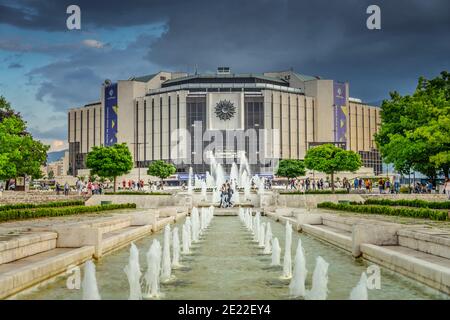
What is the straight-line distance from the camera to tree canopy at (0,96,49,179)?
4141cm

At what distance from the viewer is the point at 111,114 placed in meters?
127

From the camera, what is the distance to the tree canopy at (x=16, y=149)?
41406mm

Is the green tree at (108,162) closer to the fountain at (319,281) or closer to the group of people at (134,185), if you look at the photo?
the group of people at (134,185)

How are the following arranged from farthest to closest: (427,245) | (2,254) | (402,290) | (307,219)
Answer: (307,219) → (427,245) → (2,254) → (402,290)

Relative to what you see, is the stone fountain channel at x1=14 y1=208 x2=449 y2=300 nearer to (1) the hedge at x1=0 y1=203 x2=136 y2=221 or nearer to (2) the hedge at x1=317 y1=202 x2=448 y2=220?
(2) the hedge at x1=317 y1=202 x2=448 y2=220

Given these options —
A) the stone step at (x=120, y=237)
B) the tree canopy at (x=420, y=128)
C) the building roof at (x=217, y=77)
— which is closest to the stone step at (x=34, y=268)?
the stone step at (x=120, y=237)

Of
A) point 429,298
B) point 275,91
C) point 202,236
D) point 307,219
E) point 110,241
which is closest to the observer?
point 429,298

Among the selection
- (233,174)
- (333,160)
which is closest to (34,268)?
(333,160)

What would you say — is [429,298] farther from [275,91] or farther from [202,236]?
[275,91]

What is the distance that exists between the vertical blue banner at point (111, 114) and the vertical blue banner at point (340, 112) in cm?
5444

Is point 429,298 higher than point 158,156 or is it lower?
lower

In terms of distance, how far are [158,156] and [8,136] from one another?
79.0 m
